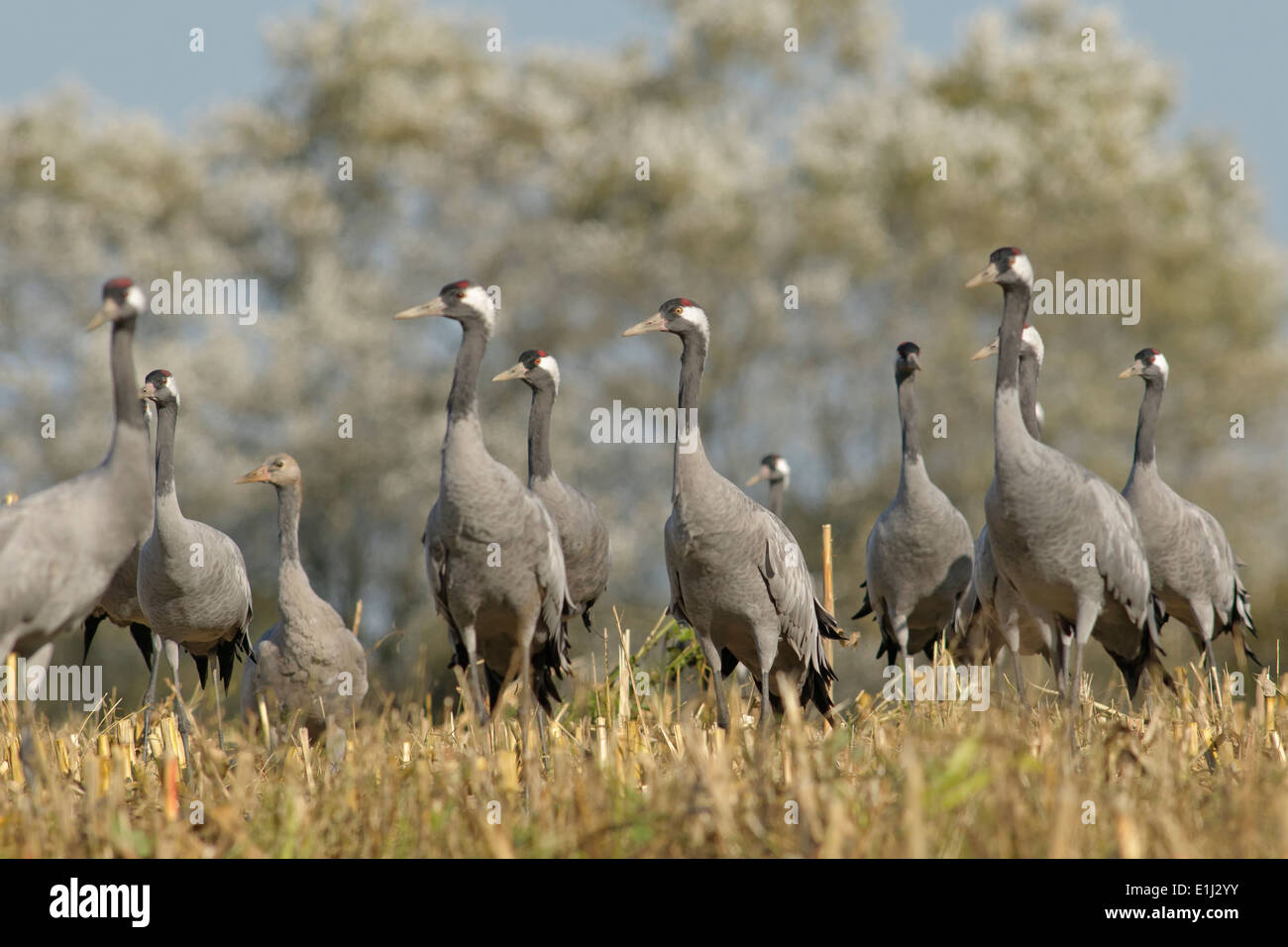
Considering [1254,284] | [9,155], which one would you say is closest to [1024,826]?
[1254,284]

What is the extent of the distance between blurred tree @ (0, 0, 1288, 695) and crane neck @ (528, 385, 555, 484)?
9240 mm

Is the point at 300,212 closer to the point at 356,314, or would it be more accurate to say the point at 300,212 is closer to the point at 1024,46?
the point at 356,314

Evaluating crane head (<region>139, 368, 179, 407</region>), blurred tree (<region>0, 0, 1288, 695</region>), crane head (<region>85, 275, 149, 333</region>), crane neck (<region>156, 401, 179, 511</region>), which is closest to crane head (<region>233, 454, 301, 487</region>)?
crane neck (<region>156, 401, 179, 511</region>)

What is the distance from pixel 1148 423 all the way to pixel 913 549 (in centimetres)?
158

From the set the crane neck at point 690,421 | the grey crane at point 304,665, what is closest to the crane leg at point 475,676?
the grey crane at point 304,665

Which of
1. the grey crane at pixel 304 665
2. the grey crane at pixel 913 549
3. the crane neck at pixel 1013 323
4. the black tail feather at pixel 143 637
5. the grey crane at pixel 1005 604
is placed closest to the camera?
the crane neck at pixel 1013 323

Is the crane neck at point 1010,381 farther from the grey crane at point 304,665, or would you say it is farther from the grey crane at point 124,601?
the grey crane at point 124,601

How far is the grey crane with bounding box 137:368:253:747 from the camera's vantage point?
757 cm

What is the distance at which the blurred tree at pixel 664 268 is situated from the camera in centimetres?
1841

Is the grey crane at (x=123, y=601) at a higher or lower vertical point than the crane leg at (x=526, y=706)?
higher

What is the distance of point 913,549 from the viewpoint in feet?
29.0

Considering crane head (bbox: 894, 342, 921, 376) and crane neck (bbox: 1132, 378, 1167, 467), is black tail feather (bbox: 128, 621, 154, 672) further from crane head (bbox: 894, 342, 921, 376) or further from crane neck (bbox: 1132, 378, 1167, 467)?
crane neck (bbox: 1132, 378, 1167, 467)

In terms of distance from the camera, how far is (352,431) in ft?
61.5

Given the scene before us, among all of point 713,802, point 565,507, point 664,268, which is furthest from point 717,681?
point 664,268
